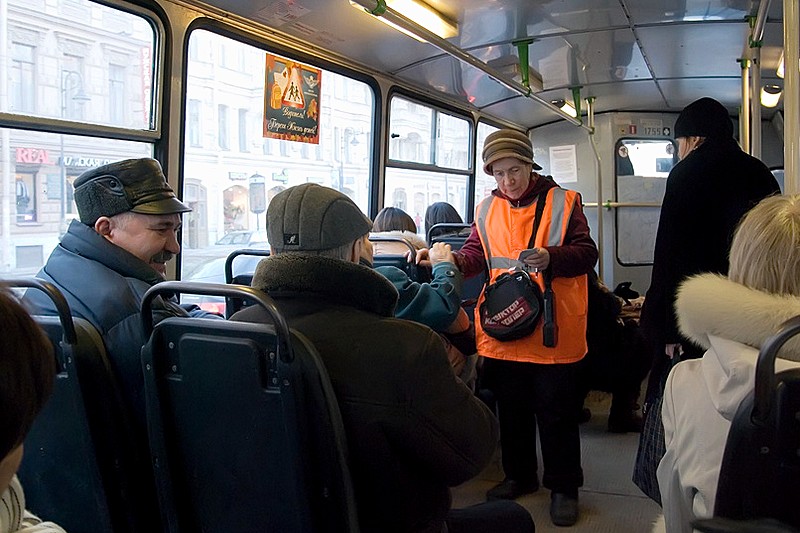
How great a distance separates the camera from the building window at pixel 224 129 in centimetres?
327

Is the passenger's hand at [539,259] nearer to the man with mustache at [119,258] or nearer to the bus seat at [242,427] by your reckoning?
the man with mustache at [119,258]

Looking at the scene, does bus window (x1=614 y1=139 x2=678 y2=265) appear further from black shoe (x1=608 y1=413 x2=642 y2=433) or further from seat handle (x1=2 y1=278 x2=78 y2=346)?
seat handle (x1=2 y1=278 x2=78 y2=346)

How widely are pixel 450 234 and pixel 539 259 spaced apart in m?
2.06

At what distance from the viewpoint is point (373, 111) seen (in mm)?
4523

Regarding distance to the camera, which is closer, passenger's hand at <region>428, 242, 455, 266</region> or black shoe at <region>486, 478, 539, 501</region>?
passenger's hand at <region>428, 242, 455, 266</region>

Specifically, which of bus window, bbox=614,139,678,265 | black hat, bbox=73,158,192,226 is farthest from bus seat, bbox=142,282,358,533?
bus window, bbox=614,139,678,265

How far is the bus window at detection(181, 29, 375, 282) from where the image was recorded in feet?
10.3

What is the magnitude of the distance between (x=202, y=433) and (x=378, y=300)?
1.50 feet

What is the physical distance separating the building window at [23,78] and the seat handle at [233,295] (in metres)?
1.35

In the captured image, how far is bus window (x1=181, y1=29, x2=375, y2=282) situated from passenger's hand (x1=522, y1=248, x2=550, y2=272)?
3.52 feet

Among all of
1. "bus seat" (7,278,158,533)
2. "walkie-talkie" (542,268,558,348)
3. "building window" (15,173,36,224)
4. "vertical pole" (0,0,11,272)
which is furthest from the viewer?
"walkie-talkie" (542,268,558,348)

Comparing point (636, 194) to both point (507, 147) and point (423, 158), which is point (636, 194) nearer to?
point (423, 158)

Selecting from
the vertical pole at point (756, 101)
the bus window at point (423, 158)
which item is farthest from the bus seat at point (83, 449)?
the bus window at point (423, 158)

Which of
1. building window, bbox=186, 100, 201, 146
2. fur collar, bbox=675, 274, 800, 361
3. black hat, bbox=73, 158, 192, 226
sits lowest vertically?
fur collar, bbox=675, 274, 800, 361
